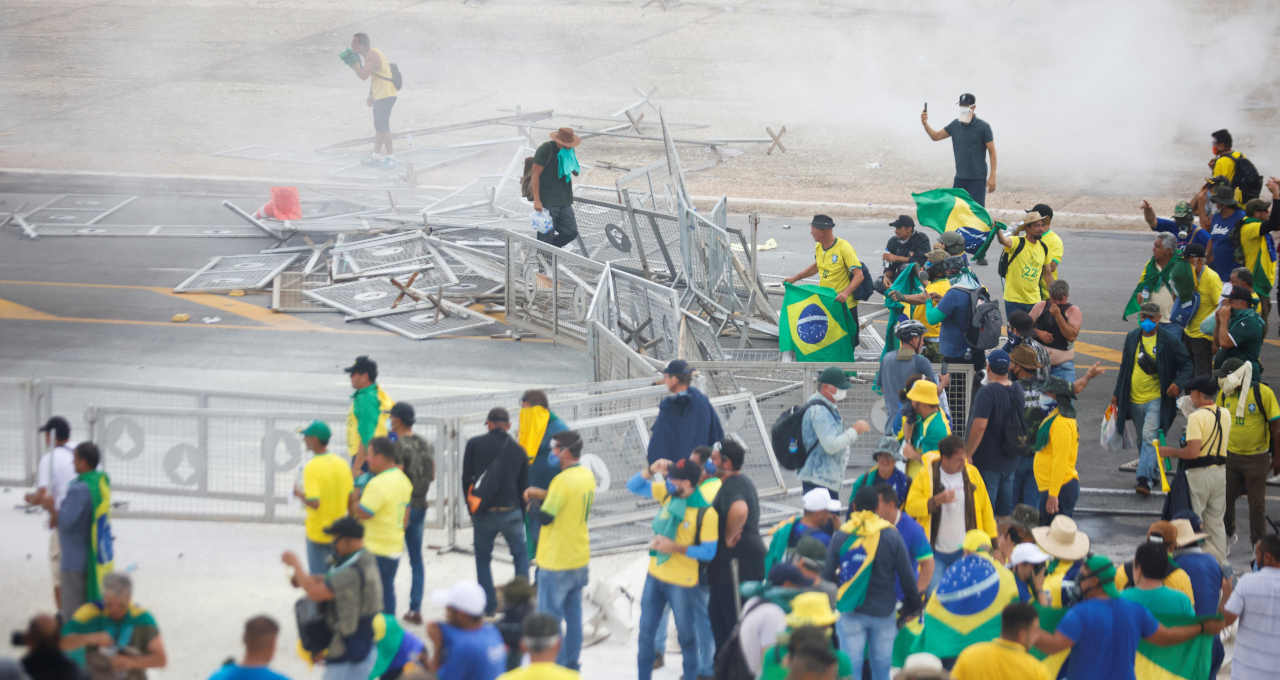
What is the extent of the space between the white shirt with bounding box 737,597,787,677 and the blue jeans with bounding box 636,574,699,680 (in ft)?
4.38

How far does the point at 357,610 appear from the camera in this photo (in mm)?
6953

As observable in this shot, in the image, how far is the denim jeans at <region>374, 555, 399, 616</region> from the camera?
27.8 feet

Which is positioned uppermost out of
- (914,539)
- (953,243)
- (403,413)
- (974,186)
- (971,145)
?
(971,145)

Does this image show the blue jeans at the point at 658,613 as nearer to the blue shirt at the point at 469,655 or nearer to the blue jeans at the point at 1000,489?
the blue shirt at the point at 469,655

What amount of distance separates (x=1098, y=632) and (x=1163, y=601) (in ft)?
1.91

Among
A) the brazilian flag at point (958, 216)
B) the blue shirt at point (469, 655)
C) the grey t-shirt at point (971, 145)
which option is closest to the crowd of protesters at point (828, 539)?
the blue shirt at point (469, 655)

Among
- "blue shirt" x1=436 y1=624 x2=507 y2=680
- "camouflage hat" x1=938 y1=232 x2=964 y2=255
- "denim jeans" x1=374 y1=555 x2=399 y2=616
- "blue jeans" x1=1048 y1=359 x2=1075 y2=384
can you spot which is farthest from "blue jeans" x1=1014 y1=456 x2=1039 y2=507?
"blue shirt" x1=436 y1=624 x2=507 y2=680

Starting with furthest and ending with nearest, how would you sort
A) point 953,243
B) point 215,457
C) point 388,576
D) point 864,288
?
point 864,288
point 953,243
point 215,457
point 388,576

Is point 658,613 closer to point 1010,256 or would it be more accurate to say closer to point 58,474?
point 58,474

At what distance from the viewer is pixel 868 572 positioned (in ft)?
24.9

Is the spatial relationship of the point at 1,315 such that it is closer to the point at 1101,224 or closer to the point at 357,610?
the point at 357,610

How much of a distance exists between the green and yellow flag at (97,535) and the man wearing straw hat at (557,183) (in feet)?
28.5

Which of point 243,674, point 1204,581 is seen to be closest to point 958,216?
point 1204,581

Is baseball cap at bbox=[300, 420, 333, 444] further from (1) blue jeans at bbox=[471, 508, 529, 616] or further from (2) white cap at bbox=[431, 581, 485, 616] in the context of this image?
(2) white cap at bbox=[431, 581, 485, 616]
